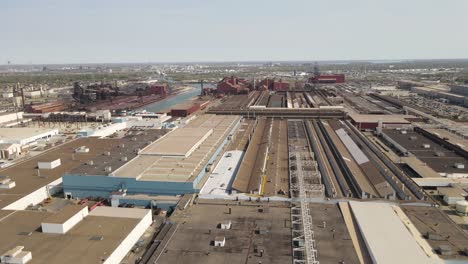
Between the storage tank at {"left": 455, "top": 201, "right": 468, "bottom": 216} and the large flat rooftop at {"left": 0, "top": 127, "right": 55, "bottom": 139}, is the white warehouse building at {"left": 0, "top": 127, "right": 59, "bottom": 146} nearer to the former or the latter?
the large flat rooftop at {"left": 0, "top": 127, "right": 55, "bottom": 139}

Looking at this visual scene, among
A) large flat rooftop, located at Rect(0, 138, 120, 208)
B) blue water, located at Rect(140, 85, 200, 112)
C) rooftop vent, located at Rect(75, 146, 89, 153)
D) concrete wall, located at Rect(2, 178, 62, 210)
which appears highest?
rooftop vent, located at Rect(75, 146, 89, 153)

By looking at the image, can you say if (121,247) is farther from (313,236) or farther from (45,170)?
(45,170)

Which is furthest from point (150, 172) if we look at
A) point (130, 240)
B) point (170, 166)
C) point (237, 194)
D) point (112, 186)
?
point (130, 240)

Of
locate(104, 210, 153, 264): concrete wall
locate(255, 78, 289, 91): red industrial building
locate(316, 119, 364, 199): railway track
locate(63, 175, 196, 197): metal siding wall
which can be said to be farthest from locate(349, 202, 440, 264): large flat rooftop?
locate(255, 78, 289, 91): red industrial building

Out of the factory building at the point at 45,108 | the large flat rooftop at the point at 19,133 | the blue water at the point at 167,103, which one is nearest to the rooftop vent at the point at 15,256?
the large flat rooftop at the point at 19,133

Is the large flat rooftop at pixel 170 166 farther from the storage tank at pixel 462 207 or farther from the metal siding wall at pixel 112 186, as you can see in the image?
the storage tank at pixel 462 207

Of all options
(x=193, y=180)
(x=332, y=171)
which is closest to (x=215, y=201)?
(x=193, y=180)
